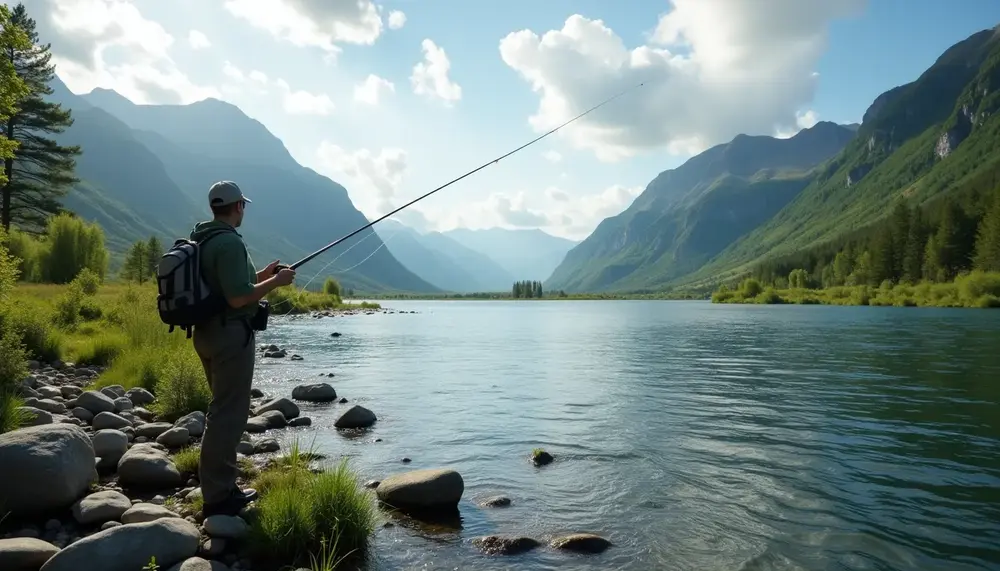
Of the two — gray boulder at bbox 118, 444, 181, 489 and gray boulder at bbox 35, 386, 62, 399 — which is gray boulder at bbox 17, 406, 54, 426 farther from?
gray boulder at bbox 35, 386, 62, 399

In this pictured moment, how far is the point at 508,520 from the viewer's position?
865 centimetres

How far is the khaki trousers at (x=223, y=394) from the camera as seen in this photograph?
6570mm

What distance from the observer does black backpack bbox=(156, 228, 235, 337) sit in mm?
6195

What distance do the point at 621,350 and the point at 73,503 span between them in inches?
1234

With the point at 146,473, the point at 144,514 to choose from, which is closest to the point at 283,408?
the point at 146,473

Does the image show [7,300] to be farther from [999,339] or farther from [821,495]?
[999,339]

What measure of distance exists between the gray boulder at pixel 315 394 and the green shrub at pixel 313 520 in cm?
1115

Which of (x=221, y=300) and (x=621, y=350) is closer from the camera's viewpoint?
(x=221, y=300)

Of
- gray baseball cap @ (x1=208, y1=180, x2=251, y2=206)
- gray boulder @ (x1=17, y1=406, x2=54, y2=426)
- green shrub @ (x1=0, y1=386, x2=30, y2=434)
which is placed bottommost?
gray boulder @ (x1=17, y1=406, x2=54, y2=426)

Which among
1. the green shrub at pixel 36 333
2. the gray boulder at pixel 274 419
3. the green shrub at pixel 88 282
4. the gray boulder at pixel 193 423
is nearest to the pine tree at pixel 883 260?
the green shrub at pixel 88 282

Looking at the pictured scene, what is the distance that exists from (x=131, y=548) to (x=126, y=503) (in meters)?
1.72

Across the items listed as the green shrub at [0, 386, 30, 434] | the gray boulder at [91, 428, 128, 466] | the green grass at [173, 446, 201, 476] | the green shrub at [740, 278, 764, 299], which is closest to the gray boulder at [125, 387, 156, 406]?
the green shrub at [0, 386, 30, 434]

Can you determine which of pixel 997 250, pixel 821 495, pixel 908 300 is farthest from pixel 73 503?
pixel 997 250

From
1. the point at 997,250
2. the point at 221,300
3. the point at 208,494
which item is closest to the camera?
the point at 221,300
